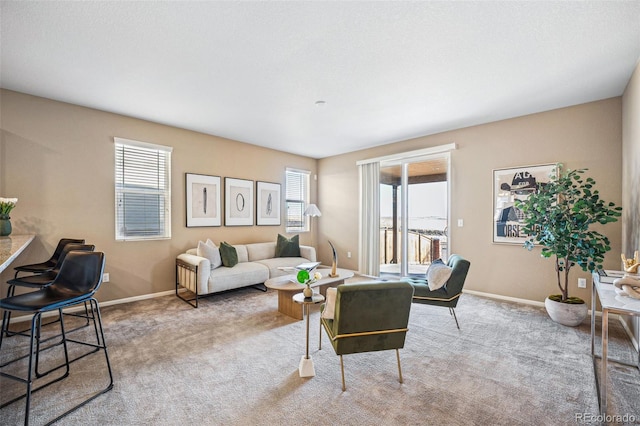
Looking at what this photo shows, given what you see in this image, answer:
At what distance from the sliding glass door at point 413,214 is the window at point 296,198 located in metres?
1.85

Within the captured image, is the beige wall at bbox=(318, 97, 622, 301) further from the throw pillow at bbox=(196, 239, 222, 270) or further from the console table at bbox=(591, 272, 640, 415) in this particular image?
the throw pillow at bbox=(196, 239, 222, 270)

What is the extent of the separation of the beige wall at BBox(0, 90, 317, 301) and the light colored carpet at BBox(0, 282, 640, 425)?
1.08 m

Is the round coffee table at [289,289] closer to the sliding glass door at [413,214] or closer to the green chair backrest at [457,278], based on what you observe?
Result: the green chair backrest at [457,278]

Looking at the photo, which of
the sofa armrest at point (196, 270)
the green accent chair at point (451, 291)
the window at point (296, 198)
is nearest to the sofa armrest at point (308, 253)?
the window at point (296, 198)

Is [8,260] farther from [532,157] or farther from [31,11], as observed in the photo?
[532,157]

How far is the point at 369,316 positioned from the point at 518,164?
354 centimetres

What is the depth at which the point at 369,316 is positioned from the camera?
1969 millimetres

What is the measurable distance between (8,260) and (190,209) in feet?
10.4

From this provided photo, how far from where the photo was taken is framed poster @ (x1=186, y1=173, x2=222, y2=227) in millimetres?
4703

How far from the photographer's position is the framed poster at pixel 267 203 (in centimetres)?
569

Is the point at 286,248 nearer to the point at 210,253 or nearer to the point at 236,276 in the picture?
the point at 236,276

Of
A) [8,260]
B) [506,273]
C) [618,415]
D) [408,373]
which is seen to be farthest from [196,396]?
[506,273]

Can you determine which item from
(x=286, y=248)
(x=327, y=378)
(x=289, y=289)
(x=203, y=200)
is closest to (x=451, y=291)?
(x=327, y=378)

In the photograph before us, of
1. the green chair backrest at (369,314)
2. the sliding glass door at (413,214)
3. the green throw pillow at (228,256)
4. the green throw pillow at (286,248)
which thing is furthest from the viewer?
the green throw pillow at (286,248)
